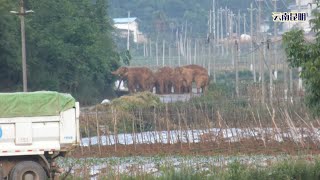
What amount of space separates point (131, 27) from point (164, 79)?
224ft

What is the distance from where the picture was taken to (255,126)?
4269 cm

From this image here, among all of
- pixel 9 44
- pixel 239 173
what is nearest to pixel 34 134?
pixel 239 173

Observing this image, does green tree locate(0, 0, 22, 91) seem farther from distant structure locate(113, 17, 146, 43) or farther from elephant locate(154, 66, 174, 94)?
distant structure locate(113, 17, 146, 43)

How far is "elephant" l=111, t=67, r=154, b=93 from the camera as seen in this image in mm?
73938

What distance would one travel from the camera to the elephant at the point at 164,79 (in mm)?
76106

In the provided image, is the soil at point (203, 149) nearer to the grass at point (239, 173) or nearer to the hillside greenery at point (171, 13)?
the grass at point (239, 173)

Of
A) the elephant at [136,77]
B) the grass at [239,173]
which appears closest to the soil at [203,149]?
the grass at [239,173]

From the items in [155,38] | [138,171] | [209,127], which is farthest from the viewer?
[155,38]

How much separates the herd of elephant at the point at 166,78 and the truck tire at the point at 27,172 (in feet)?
146

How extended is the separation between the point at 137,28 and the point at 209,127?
10779cm

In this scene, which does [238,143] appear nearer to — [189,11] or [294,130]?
[294,130]

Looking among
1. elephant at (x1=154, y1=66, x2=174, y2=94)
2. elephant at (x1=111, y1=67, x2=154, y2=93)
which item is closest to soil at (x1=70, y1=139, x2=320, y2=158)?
elephant at (x1=111, y1=67, x2=154, y2=93)

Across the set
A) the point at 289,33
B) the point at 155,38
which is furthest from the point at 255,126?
the point at 155,38

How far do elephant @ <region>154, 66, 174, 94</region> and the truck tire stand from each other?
48.7 meters
